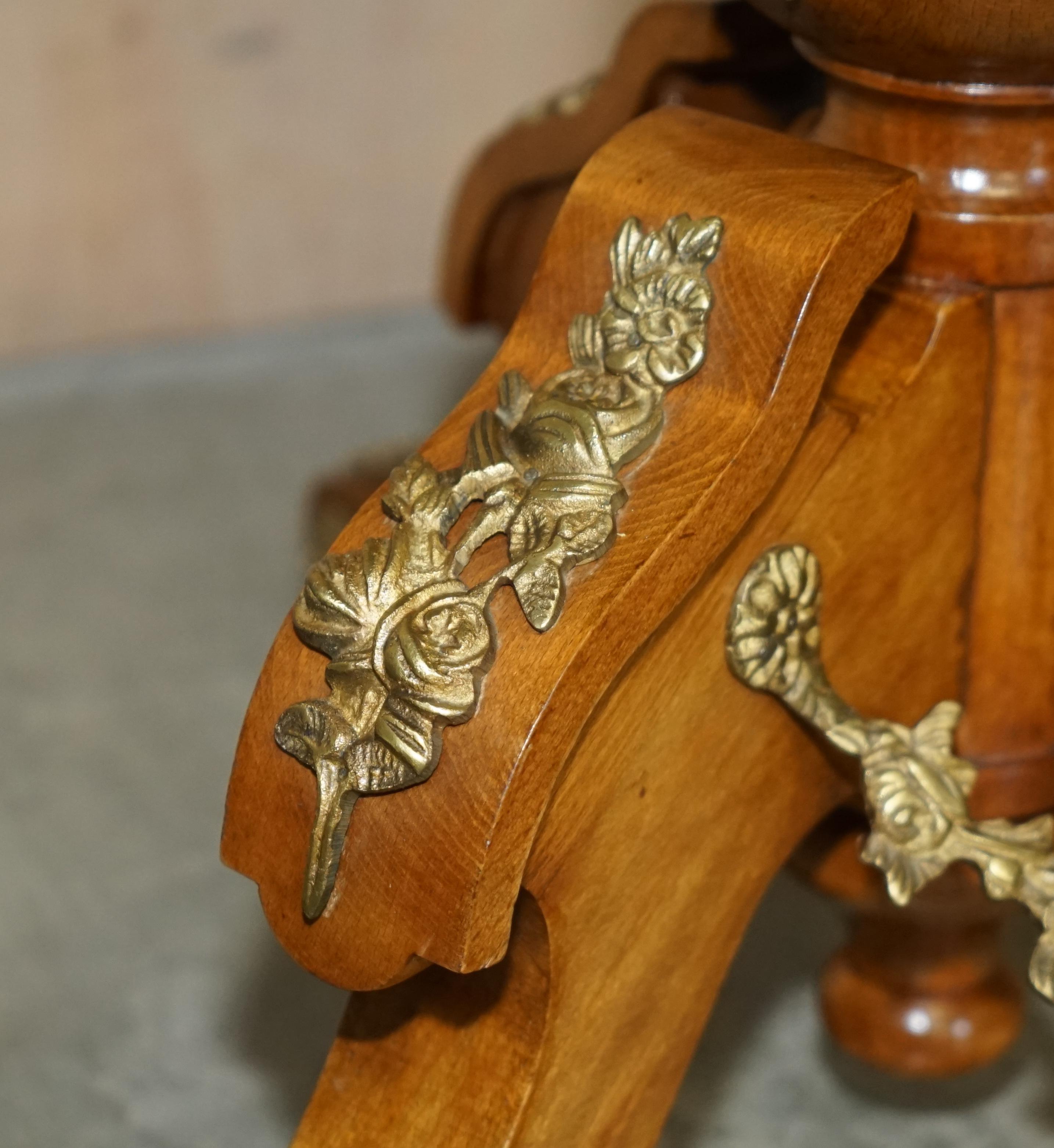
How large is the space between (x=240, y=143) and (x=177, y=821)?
28.9 inches

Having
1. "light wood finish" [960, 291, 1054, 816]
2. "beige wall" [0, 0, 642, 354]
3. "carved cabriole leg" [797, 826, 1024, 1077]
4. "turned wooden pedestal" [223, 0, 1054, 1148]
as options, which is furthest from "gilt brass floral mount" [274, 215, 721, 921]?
"beige wall" [0, 0, 642, 354]

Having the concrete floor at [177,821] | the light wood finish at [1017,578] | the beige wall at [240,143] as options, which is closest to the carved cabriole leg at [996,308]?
the light wood finish at [1017,578]

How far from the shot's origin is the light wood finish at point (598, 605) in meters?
0.48

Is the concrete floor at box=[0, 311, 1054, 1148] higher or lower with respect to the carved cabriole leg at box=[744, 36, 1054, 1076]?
lower

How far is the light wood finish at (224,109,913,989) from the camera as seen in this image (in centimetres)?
48

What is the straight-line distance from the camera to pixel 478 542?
0.51 meters

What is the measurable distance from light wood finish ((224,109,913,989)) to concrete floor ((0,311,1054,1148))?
31 centimetres

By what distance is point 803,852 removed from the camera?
0.69 metres

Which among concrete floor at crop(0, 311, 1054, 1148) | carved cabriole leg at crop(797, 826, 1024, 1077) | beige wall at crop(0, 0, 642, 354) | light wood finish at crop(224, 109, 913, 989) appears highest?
light wood finish at crop(224, 109, 913, 989)

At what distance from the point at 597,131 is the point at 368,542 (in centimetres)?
36

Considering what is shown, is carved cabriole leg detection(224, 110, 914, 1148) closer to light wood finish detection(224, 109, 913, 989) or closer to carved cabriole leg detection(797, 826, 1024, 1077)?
light wood finish detection(224, 109, 913, 989)

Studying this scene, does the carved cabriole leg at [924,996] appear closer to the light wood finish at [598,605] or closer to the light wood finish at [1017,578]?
the light wood finish at [1017,578]

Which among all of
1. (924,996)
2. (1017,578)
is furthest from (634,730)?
(924,996)

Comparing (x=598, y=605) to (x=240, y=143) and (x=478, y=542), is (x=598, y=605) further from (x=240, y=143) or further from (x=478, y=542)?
(x=240, y=143)
